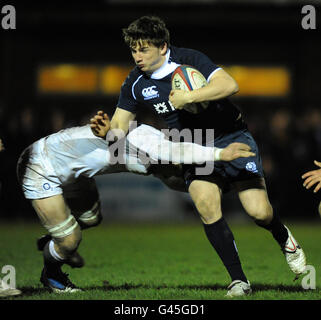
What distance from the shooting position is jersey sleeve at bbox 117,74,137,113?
6418 mm

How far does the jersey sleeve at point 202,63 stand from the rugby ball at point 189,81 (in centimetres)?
7

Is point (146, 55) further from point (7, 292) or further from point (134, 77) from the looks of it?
point (7, 292)

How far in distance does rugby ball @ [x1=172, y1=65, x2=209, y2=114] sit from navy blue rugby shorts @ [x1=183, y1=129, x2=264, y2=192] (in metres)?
0.40

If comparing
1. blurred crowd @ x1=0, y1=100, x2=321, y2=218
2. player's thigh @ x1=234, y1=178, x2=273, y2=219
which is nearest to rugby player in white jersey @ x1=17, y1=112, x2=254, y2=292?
player's thigh @ x1=234, y1=178, x2=273, y2=219

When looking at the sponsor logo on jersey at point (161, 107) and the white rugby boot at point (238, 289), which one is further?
the sponsor logo on jersey at point (161, 107)

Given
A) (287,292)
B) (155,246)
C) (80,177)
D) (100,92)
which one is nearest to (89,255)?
(155,246)

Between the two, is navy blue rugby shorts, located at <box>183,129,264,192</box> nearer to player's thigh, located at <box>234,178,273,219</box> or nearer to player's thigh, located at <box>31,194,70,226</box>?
player's thigh, located at <box>234,178,273,219</box>

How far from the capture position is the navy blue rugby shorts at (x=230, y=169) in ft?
20.0

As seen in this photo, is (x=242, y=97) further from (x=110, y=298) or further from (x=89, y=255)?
(x=110, y=298)

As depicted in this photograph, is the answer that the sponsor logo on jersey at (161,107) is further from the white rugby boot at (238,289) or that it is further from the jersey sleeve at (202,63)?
the white rugby boot at (238,289)

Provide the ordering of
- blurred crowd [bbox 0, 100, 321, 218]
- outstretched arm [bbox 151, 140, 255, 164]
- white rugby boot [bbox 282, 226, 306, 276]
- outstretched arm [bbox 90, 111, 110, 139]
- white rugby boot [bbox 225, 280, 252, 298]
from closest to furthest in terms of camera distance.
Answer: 1. outstretched arm [bbox 151, 140, 255, 164]
2. white rugby boot [bbox 225, 280, 252, 298]
3. outstretched arm [bbox 90, 111, 110, 139]
4. white rugby boot [bbox 282, 226, 306, 276]
5. blurred crowd [bbox 0, 100, 321, 218]

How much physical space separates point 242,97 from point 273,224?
12045 millimetres

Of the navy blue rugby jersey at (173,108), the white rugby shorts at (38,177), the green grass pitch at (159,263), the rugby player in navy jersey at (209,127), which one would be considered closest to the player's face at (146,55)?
the rugby player in navy jersey at (209,127)

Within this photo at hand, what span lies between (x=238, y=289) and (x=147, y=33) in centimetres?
223
